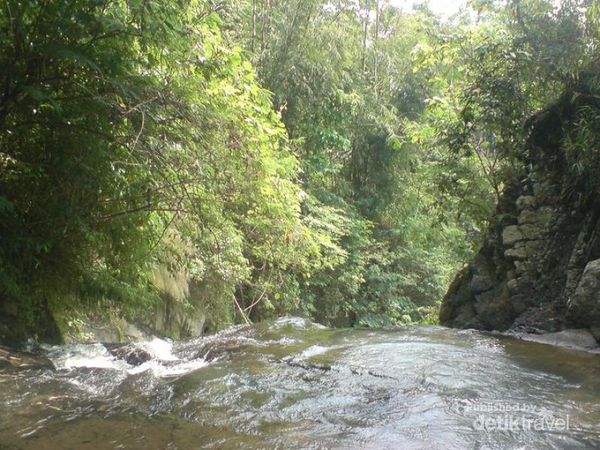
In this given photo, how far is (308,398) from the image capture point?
3.65 metres

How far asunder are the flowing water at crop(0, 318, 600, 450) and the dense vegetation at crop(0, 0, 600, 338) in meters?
1.03

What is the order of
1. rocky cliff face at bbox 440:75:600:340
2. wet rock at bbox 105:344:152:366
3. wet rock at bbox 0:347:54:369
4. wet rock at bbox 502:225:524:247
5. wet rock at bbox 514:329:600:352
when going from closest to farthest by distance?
wet rock at bbox 0:347:54:369 < wet rock at bbox 105:344:152:366 < wet rock at bbox 514:329:600:352 < rocky cliff face at bbox 440:75:600:340 < wet rock at bbox 502:225:524:247

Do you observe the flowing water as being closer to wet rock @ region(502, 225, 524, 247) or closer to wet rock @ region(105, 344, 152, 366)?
wet rock @ region(105, 344, 152, 366)

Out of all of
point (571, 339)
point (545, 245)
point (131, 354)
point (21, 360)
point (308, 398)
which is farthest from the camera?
point (545, 245)

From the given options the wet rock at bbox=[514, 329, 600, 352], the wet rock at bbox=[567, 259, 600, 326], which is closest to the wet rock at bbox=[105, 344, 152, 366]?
the wet rock at bbox=[514, 329, 600, 352]

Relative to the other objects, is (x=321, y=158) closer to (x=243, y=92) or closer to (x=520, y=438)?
(x=243, y=92)

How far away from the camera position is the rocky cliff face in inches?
235

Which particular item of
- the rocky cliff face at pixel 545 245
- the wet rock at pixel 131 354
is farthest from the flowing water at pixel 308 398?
the rocky cliff face at pixel 545 245

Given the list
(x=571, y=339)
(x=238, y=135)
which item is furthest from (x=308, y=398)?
(x=571, y=339)

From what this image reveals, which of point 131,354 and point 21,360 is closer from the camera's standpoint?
point 21,360

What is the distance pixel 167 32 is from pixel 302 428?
2.71 meters

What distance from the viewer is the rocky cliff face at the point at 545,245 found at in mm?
5980

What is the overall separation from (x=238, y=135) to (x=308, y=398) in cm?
230

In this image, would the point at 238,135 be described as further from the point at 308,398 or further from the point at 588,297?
the point at 588,297
